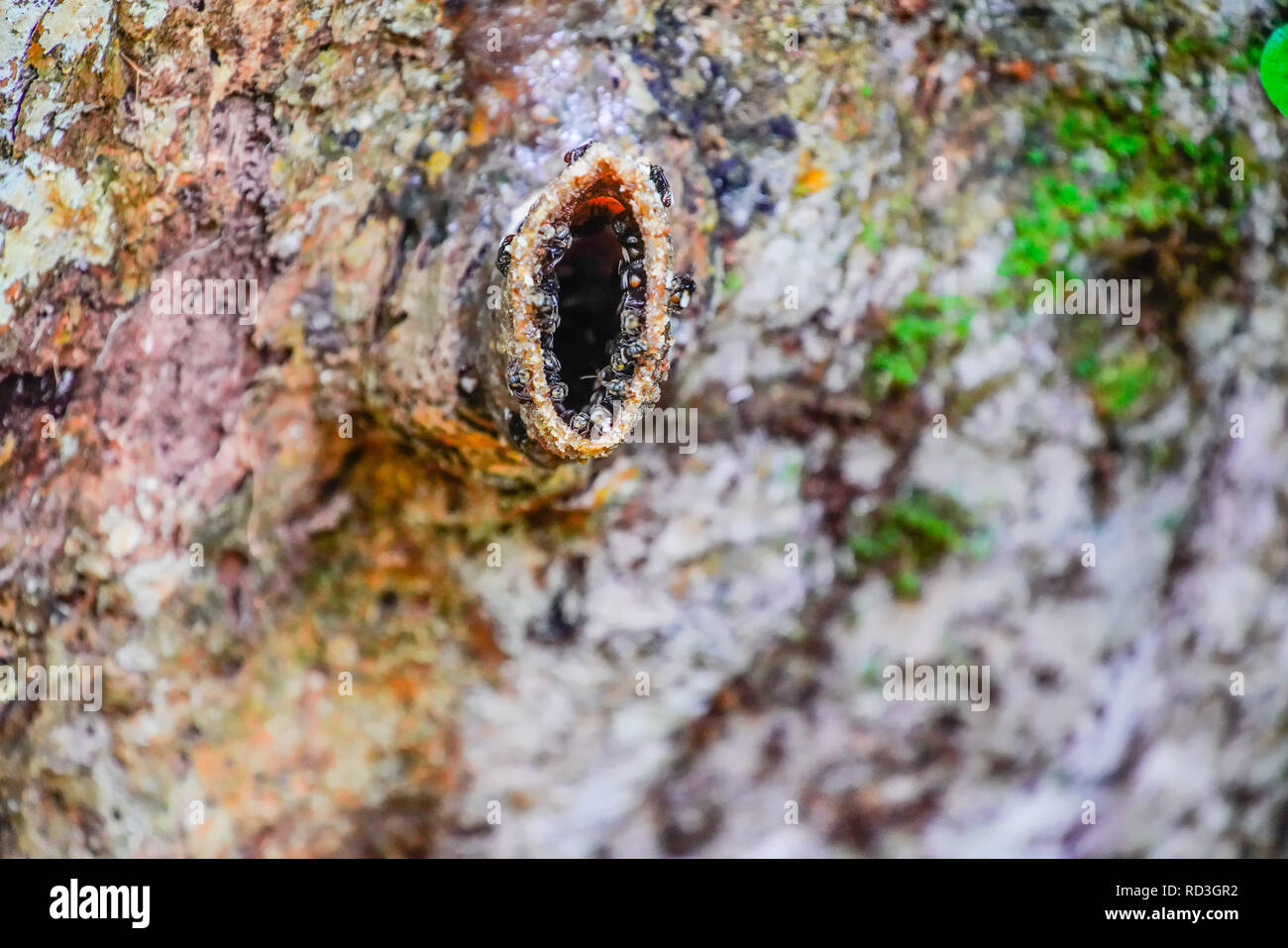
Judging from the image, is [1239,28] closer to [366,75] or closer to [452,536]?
[366,75]

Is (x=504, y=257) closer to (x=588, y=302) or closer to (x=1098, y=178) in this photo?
(x=588, y=302)

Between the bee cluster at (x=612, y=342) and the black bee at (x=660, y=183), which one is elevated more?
the black bee at (x=660, y=183)

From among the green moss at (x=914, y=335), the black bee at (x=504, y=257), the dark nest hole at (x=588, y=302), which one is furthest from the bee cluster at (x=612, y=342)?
the green moss at (x=914, y=335)

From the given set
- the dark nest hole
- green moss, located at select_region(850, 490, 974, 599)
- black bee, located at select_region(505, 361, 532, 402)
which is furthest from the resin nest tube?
green moss, located at select_region(850, 490, 974, 599)

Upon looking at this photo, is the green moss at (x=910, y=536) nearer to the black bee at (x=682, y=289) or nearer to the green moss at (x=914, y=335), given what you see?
the green moss at (x=914, y=335)

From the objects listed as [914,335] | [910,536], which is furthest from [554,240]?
[910,536]

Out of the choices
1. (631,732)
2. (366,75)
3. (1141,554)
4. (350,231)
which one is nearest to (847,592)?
(631,732)
